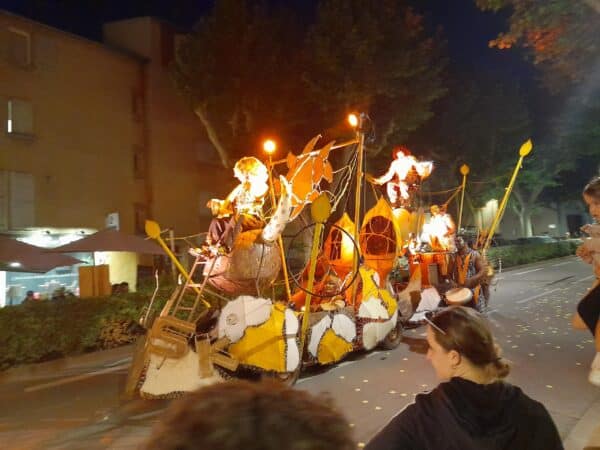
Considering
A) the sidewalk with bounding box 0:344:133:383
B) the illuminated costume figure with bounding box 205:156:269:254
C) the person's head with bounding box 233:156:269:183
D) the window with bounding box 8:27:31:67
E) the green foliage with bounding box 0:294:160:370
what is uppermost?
the window with bounding box 8:27:31:67

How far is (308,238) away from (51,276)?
9.70 metres

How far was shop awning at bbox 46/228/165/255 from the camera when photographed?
12102 millimetres

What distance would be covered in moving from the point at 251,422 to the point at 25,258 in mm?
11759

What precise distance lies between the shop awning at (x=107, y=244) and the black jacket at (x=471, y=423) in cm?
1097

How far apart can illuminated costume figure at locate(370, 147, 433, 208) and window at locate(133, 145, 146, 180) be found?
1389cm

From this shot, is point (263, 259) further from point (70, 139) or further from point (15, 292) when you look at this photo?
point (70, 139)

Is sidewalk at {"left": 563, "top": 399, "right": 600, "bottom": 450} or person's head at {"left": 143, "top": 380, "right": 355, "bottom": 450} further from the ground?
person's head at {"left": 143, "top": 380, "right": 355, "bottom": 450}

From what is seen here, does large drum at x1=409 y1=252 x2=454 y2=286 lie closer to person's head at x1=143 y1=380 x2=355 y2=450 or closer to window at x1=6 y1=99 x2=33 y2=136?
person's head at x1=143 y1=380 x2=355 y2=450

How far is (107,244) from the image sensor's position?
40.6ft

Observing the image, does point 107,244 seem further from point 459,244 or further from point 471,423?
point 471,423

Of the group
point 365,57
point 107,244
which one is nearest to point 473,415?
point 107,244

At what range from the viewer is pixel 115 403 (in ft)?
23.7

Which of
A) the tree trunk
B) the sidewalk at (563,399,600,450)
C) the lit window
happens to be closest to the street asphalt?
the sidewalk at (563,399,600,450)

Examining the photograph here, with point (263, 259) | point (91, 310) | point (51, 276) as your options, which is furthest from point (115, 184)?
point (263, 259)
